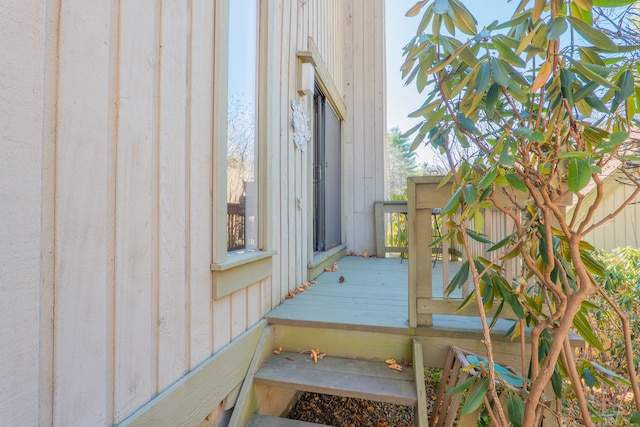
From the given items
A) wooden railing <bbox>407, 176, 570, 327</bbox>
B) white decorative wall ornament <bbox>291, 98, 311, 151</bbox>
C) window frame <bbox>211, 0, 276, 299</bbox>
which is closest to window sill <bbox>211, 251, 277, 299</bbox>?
window frame <bbox>211, 0, 276, 299</bbox>

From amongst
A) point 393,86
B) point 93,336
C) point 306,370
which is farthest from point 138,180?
point 393,86

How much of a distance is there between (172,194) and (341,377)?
1261mm

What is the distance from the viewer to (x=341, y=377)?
1.63 metres

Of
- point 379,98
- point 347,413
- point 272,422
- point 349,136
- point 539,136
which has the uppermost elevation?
point 379,98

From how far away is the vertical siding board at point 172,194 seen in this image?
1132 mm

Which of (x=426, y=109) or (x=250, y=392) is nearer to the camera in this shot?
(x=426, y=109)

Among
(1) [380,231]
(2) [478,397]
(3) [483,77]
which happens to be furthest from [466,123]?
(1) [380,231]

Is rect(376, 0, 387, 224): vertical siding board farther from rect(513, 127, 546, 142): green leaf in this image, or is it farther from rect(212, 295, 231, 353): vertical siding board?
rect(513, 127, 546, 142): green leaf

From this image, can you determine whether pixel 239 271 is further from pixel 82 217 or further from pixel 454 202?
pixel 454 202

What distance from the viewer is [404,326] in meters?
1.77

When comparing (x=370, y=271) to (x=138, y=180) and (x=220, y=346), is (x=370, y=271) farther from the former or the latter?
(x=138, y=180)

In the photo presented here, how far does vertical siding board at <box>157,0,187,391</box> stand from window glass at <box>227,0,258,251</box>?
16.2 inches

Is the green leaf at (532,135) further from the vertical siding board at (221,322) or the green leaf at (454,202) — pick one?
the vertical siding board at (221,322)

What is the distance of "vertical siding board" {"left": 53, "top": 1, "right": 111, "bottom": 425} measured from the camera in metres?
0.79
